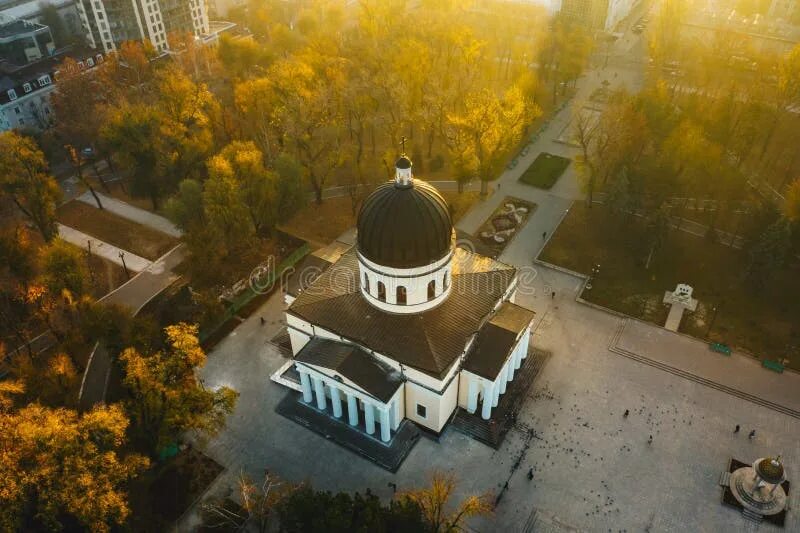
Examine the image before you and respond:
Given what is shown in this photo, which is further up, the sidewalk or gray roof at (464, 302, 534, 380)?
gray roof at (464, 302, 534, 380)

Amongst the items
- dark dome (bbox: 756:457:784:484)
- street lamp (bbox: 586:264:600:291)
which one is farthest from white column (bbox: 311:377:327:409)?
dark dome (bbox: 756:457:784:484)

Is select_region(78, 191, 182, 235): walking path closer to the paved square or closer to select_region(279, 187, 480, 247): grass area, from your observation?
select_region(279, 187, 480, 247): grass area

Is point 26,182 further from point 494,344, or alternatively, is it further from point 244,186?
point 494,344

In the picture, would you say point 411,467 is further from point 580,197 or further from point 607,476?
point 580,197

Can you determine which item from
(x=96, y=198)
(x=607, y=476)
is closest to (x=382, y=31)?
(x=96, y=198)

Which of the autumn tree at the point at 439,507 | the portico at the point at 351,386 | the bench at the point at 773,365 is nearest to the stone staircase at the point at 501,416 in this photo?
the portico at the point at 351,386
